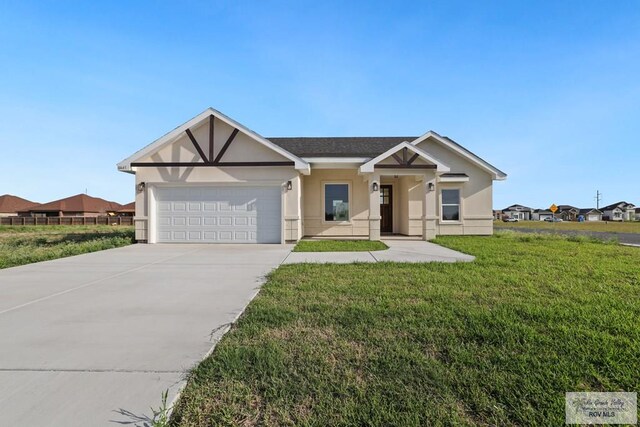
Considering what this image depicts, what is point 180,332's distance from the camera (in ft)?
11.2

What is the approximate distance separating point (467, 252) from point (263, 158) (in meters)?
8.05

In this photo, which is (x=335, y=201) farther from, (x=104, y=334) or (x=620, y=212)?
(x=620, y=212)

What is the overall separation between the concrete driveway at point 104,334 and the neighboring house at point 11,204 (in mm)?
56112

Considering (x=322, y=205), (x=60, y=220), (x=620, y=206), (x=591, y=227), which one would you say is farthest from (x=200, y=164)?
(x=620, y=206)

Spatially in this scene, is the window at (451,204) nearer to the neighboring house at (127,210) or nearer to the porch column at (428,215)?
the porch column at (428,215)

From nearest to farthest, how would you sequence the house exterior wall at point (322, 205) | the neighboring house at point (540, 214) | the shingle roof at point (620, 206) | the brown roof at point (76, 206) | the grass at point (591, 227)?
the house exterior wall at point (322, 205) → the grass at point (591, 227) → the brown roof at point (76, 206) → the shingle roof at point (620, 206) → the neighboring house at point (540, 214)

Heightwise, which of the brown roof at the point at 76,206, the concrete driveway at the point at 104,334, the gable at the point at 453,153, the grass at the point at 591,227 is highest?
the gable at the point at 453,153

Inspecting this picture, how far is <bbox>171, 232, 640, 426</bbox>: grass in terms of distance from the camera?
6.79ft

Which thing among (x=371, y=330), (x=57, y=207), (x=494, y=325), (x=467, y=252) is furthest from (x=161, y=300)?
(x=57, y=207)

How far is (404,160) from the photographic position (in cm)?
1235

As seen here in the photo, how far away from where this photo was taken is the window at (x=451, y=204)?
15109mm

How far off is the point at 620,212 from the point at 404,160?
10730cm

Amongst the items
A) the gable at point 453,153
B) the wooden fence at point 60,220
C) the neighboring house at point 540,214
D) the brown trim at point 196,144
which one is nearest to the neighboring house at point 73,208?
the wooden fence at point 60,220

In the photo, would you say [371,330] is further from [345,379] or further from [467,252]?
[467,252]
